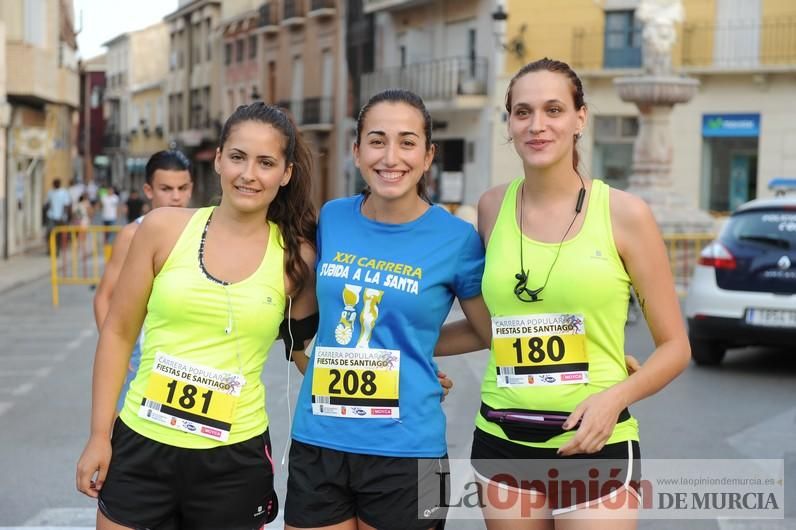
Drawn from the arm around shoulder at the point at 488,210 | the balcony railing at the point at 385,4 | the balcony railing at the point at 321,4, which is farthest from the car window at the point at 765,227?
the balcony railing at the point at 321,4

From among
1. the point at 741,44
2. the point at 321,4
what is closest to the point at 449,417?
the point at 741,44

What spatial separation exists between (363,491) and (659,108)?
23581 millimetres

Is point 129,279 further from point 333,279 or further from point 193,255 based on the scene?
point 333,279

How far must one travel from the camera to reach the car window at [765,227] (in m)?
11.2

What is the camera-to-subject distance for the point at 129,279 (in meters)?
3.75

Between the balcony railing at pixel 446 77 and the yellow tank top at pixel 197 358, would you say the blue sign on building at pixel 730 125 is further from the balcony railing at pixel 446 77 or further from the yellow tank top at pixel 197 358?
the yellow tank top at pixel 197 358

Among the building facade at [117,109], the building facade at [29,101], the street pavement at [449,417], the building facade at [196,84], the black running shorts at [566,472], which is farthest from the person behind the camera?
the building facade at [117,109]

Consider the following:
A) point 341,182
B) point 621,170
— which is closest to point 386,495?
point 621,170

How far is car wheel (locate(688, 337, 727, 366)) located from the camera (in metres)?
11.8

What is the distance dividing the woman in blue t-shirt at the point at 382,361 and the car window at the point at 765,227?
8.08 m

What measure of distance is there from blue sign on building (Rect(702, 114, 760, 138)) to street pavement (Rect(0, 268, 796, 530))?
2193 centimetres

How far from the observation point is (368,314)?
371cm

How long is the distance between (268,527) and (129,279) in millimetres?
2854

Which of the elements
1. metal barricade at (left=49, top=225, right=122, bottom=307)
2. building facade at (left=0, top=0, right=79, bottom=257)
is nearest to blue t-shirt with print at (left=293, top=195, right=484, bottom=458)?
metal barricade at (left=49, top=225, right=122, bottom=307)
